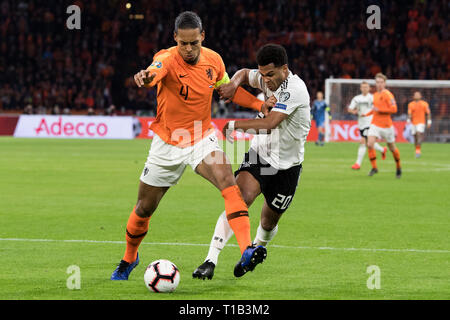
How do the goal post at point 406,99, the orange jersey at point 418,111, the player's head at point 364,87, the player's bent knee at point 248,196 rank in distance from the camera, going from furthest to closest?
the goal post at point 406,99 → the orange jersey at point 418,111 → the player's head at point 364,87 → the player's bent knee at point 248,196

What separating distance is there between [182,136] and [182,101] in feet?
0.96

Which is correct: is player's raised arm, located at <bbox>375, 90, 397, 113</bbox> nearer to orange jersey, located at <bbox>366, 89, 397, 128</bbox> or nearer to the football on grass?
orange jersey, located at <bbox>366, 89, 397, 128</bbox>

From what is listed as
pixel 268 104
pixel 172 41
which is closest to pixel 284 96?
pixel 268 104

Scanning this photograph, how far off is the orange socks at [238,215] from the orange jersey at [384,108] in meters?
12.0

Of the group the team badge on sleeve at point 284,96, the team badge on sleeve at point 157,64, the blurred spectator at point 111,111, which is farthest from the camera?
the blurred spectator at point 111,111

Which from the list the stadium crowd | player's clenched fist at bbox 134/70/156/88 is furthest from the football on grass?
the stadium crowd

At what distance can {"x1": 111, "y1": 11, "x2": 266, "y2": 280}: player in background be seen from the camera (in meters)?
6.58

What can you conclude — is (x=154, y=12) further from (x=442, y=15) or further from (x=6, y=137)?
(x=442, y=15)

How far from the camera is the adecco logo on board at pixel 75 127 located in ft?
113

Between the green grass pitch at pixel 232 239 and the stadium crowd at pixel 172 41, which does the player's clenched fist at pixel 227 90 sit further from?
the stadium crowd at pixel 172 41

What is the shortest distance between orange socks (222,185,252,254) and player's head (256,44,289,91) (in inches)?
42.4

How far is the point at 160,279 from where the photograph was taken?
6.20 meters

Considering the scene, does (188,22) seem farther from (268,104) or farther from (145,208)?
(145,208)

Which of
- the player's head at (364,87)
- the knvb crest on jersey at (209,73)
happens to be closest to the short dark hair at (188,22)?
the knvb crest on jersey at (209,73)
